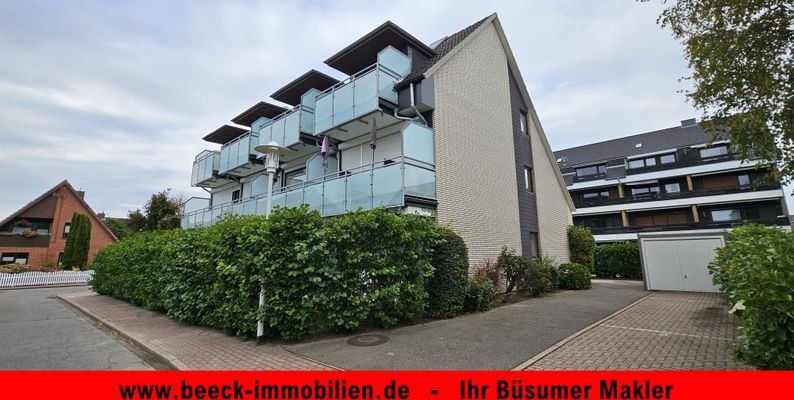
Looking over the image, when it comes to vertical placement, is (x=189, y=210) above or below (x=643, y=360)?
above

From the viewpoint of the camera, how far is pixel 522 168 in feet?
56.2

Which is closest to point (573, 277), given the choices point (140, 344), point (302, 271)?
point (302, 271)

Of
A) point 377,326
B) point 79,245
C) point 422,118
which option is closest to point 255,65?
point 422,118

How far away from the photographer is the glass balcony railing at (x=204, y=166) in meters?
21.4

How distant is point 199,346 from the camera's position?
21.6 ft

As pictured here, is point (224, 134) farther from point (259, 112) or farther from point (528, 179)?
point (528, 179)

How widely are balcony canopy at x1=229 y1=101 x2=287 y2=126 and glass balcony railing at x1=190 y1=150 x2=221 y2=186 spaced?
2593 mm

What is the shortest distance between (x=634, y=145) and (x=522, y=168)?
30.0 meters

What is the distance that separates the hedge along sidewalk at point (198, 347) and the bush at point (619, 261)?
2201 centimetres

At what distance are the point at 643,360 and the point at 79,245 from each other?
40175 millimetres

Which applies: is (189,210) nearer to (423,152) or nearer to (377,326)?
(423,152)
